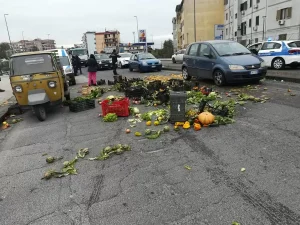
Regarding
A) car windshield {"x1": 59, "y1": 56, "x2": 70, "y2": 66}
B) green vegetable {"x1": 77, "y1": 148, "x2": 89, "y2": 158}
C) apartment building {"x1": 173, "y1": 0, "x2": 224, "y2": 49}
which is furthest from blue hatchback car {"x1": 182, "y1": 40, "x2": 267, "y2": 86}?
apartment building {"x1": 173, "y1": 0, "x2": 224, "y2": 49}

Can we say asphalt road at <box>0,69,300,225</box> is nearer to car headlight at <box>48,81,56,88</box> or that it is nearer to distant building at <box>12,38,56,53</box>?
car headlight at <box>48,81,56,88</box>

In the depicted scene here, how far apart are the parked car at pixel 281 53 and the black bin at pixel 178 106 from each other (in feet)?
41.2

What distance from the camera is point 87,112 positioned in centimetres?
868

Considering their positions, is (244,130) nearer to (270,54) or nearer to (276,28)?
(270,54)

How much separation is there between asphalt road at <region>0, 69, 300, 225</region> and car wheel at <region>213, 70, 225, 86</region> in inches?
174

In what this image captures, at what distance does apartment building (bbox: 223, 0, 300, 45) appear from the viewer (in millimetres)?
32650

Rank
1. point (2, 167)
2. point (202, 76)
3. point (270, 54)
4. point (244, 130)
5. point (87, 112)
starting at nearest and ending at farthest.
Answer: point (2, 167), point (244, 130), point (87, 112), point (202, 76), point (270, 54)

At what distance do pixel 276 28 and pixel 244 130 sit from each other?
35.8 meters

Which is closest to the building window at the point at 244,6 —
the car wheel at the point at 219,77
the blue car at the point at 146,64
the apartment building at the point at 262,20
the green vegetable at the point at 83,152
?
the apartment building at the point at 262,20

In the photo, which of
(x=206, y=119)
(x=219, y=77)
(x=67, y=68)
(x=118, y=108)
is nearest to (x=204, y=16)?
(x=67, y=68)

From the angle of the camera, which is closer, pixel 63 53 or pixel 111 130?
pixel 111 130

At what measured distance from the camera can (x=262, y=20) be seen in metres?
39.7

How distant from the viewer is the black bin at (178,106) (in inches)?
247

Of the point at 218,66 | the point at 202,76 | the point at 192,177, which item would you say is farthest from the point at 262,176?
the point at 202,76
